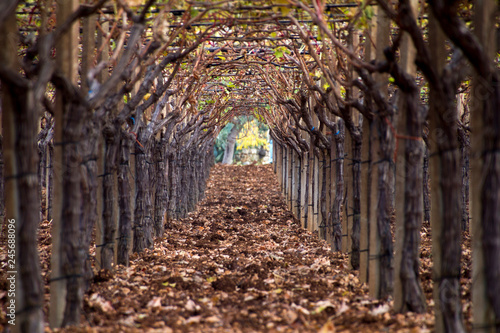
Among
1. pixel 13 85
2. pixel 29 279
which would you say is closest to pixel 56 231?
pixel 29 279

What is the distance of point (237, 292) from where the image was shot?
256 inches

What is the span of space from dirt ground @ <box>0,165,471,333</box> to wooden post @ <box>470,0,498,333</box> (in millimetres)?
715

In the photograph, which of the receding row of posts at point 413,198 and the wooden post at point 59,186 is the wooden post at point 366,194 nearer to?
the receding row of posts at point 413,198

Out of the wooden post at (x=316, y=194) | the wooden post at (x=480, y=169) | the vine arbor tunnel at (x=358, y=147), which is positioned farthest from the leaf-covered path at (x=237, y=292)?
the wooden post at (x=316, y=194)

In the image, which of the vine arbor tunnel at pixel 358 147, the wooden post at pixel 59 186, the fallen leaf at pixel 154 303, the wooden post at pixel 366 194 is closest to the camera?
the vine arbor tunnel at pixel 358 147

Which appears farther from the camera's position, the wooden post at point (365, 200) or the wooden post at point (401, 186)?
the wooden post at point (365, 200)

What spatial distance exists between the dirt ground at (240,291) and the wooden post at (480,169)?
0.71 metres

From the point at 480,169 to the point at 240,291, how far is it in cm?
365

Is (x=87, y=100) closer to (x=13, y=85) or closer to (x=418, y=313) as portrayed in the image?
(x=13, y=85)

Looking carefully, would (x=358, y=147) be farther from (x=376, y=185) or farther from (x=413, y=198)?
(x=413, y=198)

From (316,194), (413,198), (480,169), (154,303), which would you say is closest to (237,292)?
(154,303)

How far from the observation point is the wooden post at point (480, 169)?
379 cm

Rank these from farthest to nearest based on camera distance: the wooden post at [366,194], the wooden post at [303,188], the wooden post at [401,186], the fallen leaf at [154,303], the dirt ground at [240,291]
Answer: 1. the wooden post at [303,188]
2. the wooden post at [366,194]
3. the fallen leaf at [154,303]
4. the wooden post at [401,186]
5. the dirt ground at [240,291]

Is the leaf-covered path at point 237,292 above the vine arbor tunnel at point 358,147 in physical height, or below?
below
